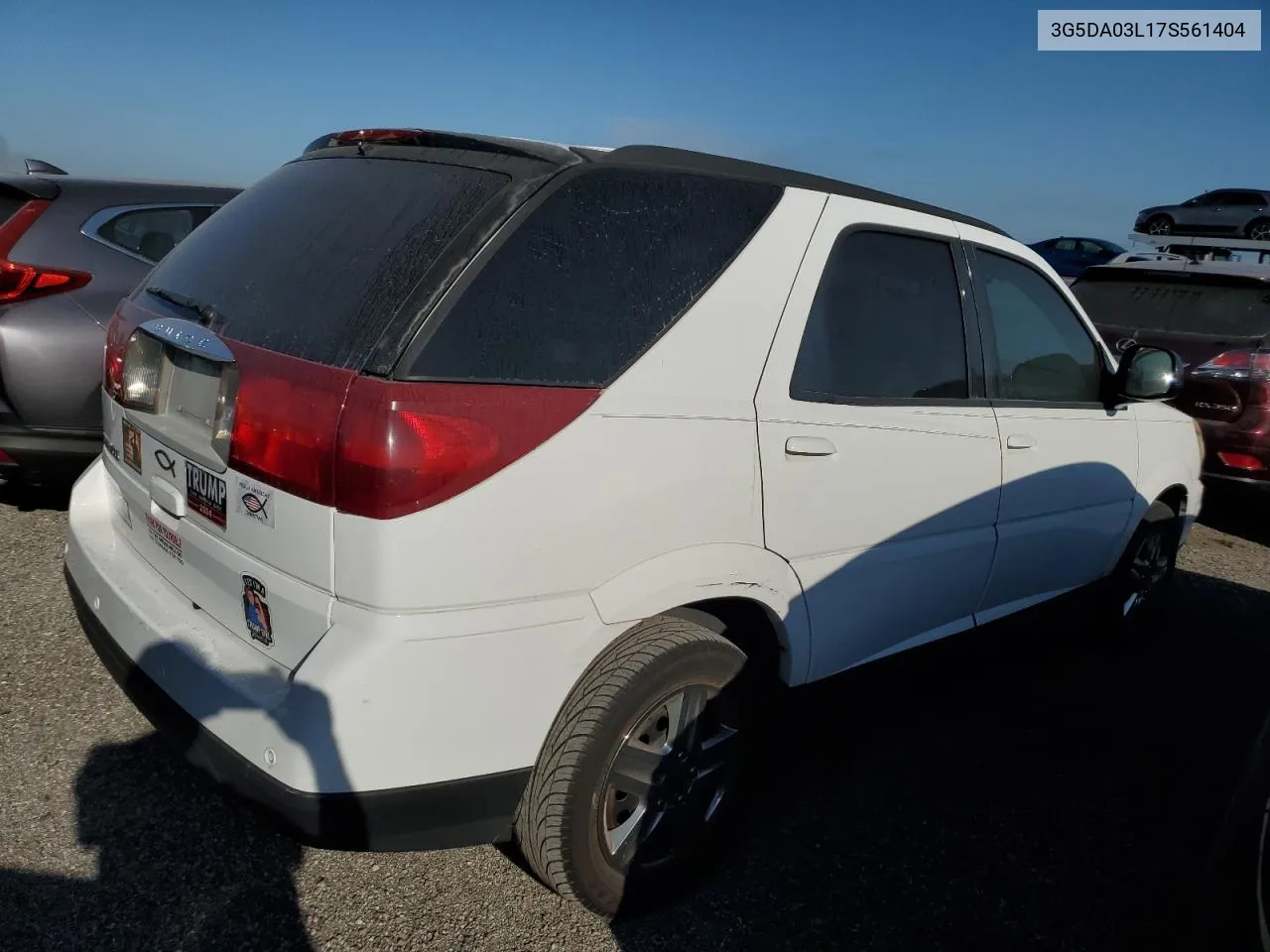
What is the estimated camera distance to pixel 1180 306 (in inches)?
253

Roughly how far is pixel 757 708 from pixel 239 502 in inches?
54.8

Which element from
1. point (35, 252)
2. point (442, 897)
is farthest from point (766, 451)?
point (35, 252)

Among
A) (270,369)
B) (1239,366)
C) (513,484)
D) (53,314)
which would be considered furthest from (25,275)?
(1239,366)

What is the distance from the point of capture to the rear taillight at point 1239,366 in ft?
19.0

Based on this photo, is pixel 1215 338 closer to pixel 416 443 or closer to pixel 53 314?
pixel 416 443

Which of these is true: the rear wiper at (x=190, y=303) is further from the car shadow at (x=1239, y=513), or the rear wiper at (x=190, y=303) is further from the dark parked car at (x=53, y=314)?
the car shadow at (x=1239, y=513)

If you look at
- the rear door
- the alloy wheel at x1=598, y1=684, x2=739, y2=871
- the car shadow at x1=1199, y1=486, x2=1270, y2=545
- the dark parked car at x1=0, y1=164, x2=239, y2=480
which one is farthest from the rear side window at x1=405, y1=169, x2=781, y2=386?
the car shadow at x1=1199, y1=486, x2=1270, y2=545

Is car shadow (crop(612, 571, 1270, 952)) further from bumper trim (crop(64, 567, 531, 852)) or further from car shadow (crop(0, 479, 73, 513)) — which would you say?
car shadow (crop(0, 479, 73, 513))

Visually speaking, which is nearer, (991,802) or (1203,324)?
(991,802)

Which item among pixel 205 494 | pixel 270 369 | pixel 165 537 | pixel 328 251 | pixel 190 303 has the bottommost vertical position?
pixel 165 537

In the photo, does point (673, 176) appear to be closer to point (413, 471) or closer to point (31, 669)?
point (413, 471)

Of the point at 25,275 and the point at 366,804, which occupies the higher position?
the point at 25,275

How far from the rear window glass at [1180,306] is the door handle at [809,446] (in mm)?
4932

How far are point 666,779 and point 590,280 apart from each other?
46.2 inches
